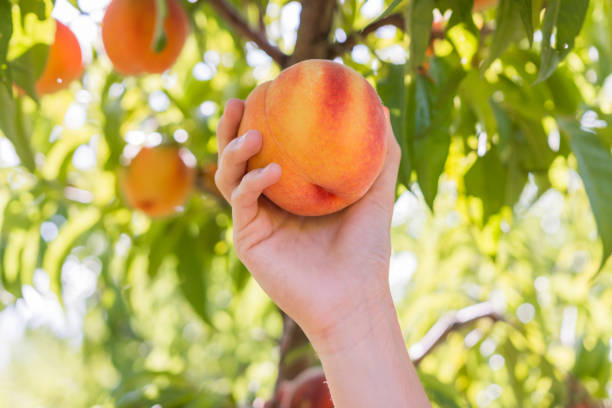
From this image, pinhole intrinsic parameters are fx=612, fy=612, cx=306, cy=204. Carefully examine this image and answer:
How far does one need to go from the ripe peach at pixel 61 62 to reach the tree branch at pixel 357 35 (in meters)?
0.47

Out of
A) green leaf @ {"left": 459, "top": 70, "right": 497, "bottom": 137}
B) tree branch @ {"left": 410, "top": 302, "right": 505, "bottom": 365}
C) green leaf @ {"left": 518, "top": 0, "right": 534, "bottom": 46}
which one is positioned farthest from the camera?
tree branch @ {"left": 410, "top": 302, "right": 505, "bottom": 365}

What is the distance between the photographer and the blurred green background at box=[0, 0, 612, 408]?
83 cm

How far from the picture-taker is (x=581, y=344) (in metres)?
1.56

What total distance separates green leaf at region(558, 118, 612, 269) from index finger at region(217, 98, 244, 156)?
44 cm

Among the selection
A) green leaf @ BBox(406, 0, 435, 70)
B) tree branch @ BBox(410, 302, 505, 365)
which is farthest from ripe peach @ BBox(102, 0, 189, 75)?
tree branch @ BBox(410, 302, 505, 365)

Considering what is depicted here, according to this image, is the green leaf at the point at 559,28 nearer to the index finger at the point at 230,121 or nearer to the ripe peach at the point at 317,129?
the ripe peach at the point at 317,129

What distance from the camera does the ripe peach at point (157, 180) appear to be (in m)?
1.35

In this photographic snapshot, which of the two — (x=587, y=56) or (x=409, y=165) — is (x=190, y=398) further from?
(x=587, y=56)

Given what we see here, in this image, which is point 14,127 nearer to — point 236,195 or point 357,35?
point 236,195

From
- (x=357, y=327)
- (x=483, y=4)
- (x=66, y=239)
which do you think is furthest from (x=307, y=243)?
(x=66, y=239)

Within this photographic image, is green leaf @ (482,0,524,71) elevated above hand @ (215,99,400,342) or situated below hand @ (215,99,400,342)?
above

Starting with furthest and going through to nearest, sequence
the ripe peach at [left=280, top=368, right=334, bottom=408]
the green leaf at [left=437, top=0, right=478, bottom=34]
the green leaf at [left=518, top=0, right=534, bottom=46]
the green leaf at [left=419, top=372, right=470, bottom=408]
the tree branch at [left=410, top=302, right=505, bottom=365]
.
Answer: the tree branch at [left=410, top=302, right=505, bottom=365] < the ripe peach at [left=280, top=368, right=334, bottom=408] < the green leaf at [left=419, top=372, right=470, bottom=408] < the green leaf at [left=437, top=0, right=478, bottom=34] < the green leaf at [left=518, top=0, right=534, bottom=46]

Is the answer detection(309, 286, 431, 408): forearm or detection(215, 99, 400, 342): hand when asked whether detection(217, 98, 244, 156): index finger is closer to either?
detection(215, 99, 400, 342): hand

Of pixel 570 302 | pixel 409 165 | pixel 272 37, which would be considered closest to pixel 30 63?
pixel 409 165
